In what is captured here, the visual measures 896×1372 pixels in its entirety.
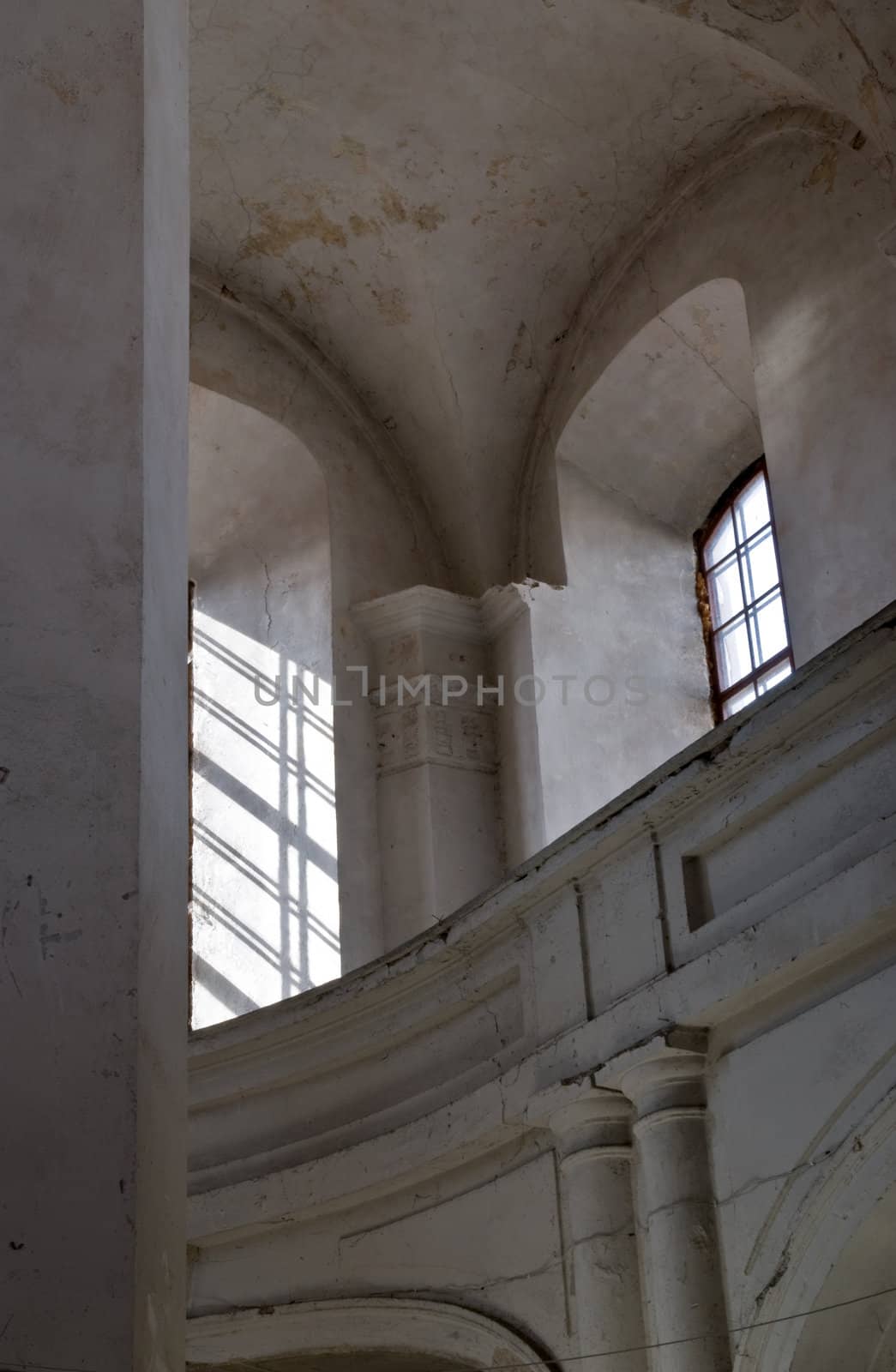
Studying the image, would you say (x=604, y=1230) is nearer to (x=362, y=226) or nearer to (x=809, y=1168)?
(x=809, y=1168)

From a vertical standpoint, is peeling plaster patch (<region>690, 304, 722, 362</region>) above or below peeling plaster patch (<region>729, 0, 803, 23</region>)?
below

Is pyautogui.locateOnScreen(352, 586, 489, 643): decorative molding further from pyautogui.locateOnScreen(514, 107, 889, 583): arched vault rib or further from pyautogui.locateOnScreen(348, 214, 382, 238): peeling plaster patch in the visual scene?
pyautogui.locateOnScreen(348, 214, 382, 238): peeling plaster patch

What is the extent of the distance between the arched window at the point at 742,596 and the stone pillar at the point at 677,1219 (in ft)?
11.9

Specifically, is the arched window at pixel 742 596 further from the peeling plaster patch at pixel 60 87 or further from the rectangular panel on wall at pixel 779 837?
the peeling plaster patch at pixel 60 87

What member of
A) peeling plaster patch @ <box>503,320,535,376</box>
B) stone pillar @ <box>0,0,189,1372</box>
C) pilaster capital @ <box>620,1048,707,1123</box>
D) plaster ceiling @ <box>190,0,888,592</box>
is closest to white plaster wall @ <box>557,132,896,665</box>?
plaster ceiling @ <box>190,0,888,592</box>

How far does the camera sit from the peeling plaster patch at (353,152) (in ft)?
31.2

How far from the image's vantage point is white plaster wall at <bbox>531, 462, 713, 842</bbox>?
938cm

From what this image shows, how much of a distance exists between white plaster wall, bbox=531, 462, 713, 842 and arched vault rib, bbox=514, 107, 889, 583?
0.51ft

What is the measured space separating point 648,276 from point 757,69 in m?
1.29

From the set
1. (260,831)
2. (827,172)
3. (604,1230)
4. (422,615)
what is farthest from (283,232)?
(604,1230)

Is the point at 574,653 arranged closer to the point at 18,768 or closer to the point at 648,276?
the point at 648,276

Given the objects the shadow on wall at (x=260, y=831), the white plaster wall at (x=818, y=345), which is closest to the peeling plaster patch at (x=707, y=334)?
the white plaster wall at (x=818, y=345)

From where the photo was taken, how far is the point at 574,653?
9641mm

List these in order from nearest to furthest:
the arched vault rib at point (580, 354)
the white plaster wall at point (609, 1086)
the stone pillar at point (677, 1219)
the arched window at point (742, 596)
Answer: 1. the white plaster wall at point (609, 1086)
2. the stone pillar at point (677, 1219)
3. the arched vault rib at point (580, 354)
4. the arched window at point (742, 596)
